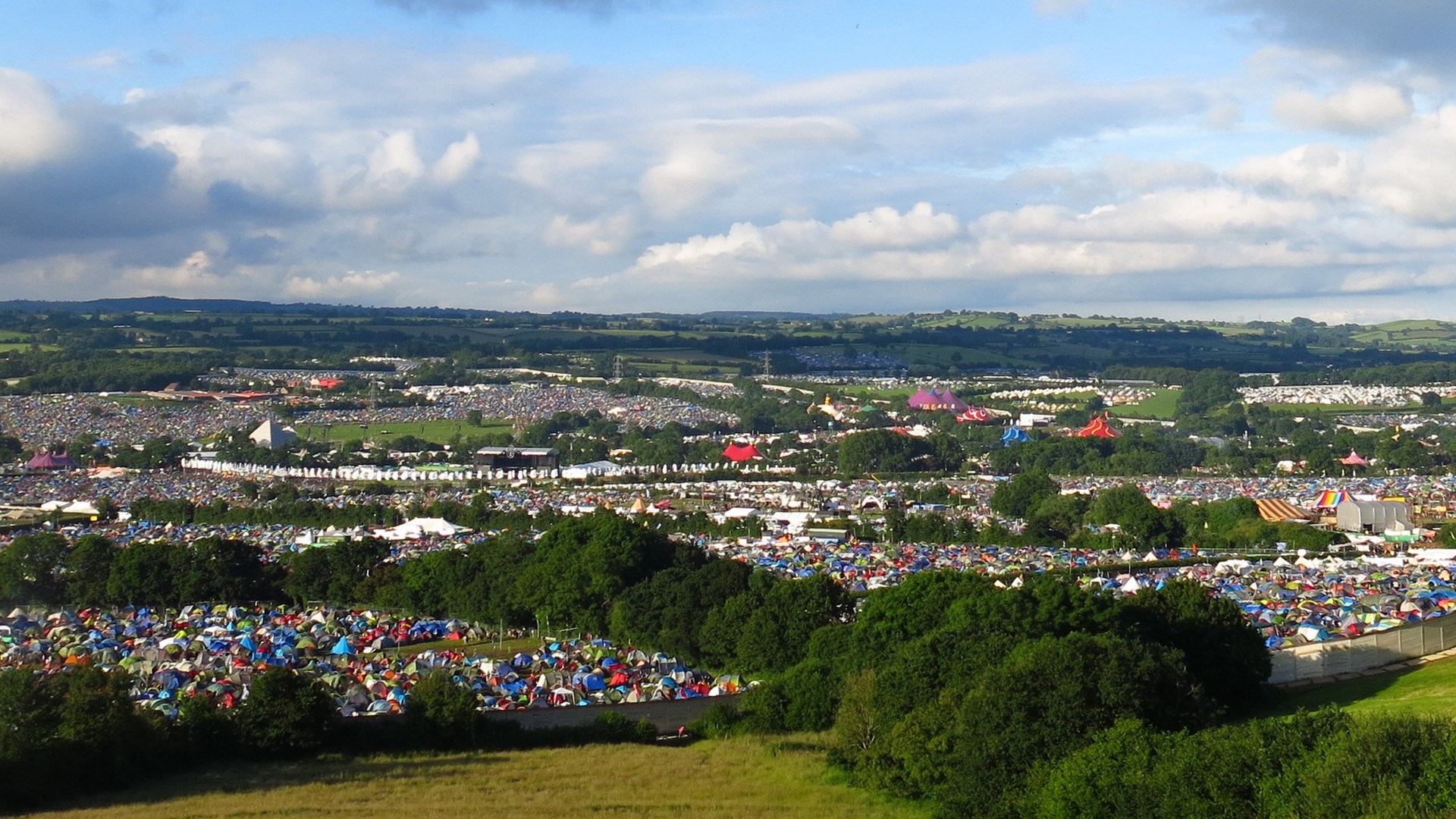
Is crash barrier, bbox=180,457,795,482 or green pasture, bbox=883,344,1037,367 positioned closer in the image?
crash barrier, bbox=180,457,795,482

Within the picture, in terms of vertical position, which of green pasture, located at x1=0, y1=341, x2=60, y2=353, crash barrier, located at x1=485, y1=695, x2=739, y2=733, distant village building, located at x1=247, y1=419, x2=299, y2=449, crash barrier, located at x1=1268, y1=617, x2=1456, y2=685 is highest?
green pasture, located at x1=0, y1=341, x2=60, y2=353

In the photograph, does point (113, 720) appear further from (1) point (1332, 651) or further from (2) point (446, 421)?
(2) point (446, 421)

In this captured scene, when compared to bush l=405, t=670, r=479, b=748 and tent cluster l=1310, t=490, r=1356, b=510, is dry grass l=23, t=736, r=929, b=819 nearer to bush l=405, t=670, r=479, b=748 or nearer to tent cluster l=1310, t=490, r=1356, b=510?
bush l=405, t=670, r=479, b=748

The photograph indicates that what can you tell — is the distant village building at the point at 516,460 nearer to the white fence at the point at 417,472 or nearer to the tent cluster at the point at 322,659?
the white fence at the point at 417,472

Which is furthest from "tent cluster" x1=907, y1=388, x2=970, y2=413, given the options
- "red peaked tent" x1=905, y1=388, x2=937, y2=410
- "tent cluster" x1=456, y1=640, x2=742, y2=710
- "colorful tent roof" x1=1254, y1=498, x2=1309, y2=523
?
"tent cluster" x1=456, y1=640, x2=742, y2=710

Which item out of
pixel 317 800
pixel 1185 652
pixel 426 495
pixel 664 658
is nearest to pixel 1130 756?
pixel 1185 652

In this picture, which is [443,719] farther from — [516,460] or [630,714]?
[516,460]
